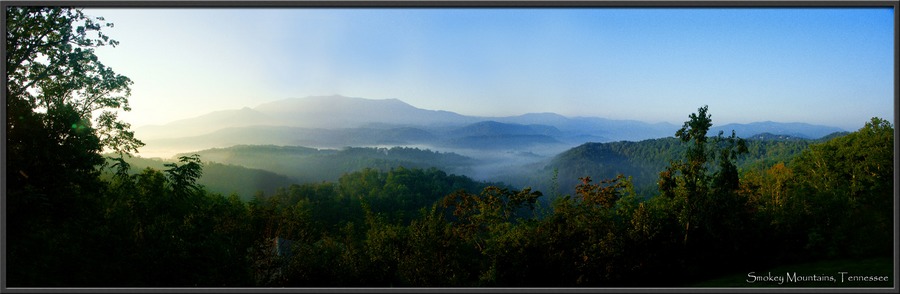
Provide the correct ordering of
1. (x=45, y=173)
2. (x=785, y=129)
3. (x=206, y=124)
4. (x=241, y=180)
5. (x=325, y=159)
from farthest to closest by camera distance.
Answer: (x=241, y=180) → (x=325, y=159) → (x=206, y=124) → (x=785, y=129) → (x=45, y=173)

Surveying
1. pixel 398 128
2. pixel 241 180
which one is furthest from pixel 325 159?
pixel 241 180

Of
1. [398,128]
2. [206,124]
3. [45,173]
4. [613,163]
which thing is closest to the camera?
[45,173]

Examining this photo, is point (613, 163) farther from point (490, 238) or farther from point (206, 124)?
point (206, 124)

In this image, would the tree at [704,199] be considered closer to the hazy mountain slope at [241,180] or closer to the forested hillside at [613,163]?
the forested hillside at [613,163]

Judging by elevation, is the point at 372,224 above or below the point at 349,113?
below

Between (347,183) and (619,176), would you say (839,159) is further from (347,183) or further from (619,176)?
(347,183)

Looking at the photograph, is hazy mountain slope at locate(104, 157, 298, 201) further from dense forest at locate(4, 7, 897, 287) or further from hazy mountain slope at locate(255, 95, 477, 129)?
dense forest at locate(4, 7, 897, 287)

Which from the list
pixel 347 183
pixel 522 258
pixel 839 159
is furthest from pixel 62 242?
pixel 839 159
